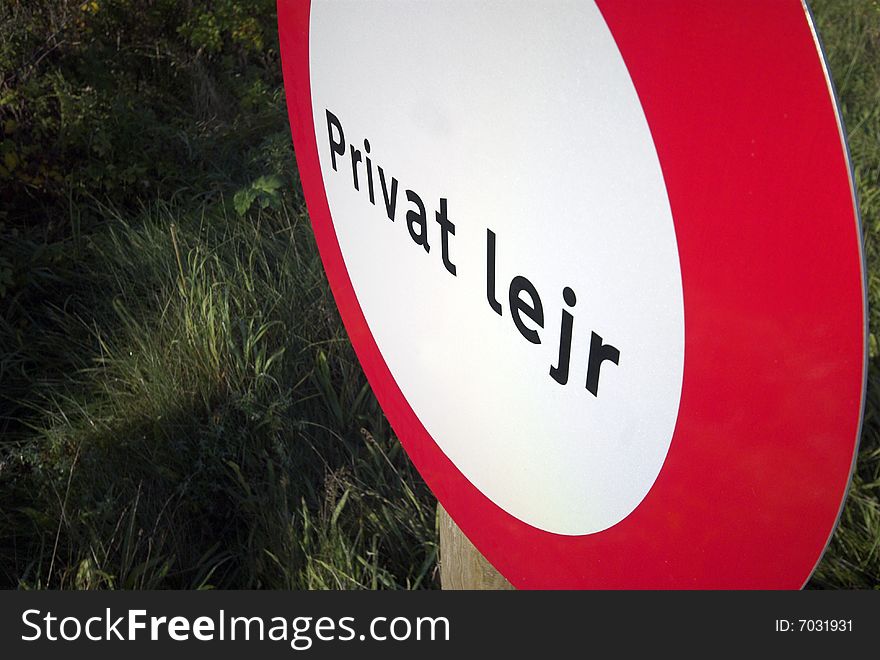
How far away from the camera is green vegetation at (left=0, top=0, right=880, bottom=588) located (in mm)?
1857

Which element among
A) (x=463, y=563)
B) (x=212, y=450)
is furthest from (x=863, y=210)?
(x=212, y=450)

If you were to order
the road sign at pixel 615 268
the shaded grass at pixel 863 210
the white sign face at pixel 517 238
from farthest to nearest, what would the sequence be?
the shaded grass at pixel 863 210 < the white sign face at pixel 517 238 < the road sign at pixel 615 268

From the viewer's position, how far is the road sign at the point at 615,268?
0.57 metres

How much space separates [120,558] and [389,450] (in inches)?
26.0

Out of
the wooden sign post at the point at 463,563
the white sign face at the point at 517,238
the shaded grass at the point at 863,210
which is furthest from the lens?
the shaded grass at the point at 863,210

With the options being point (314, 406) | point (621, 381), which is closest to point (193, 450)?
point (314, 406)

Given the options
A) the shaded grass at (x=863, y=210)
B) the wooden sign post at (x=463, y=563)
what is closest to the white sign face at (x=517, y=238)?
the wooden sign post at (x=463, y=563)

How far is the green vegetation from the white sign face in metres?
0.92

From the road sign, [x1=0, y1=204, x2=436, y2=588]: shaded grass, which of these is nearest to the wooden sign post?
the road sign

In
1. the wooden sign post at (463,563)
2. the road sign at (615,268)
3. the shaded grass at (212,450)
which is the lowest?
the shaded grass at (212,450)

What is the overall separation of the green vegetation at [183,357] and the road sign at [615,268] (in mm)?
949

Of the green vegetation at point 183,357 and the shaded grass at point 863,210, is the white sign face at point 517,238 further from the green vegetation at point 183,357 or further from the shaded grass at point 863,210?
the green vegetation at point 183,357

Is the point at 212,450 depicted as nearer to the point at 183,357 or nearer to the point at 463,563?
the point at 183,357

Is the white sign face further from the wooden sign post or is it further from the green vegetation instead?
the green vegetation
